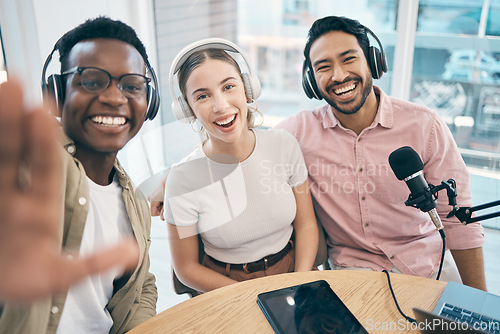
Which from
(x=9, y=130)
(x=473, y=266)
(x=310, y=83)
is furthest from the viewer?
(x=310, y=83)

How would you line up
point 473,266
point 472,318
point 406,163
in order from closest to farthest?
point 472,318 → point 406,163 → point 473,266

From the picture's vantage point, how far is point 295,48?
128 inches

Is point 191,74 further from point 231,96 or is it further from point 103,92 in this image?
point 103,92

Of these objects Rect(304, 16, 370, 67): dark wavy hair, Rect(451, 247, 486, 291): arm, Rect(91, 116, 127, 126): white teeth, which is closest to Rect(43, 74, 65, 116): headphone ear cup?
Rect(91, 116, 127, 126): white teeth

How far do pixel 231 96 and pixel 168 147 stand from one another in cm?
223

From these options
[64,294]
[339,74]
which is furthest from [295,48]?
[64,294]

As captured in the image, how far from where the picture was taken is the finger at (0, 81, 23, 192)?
1.45 feet

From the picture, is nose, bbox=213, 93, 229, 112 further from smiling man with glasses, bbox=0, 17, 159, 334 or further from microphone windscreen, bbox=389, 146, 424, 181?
microphone windscreen, bbox=389, 146, 424, 181

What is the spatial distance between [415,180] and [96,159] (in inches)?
33.5

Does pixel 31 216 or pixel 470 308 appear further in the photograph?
pixel 470 308

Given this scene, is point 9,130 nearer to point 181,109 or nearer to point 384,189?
point 181,109

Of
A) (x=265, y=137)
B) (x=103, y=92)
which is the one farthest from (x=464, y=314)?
(x=103, y=92)

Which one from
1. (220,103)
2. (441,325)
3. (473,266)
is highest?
(220,103)

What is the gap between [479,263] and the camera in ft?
4.88
